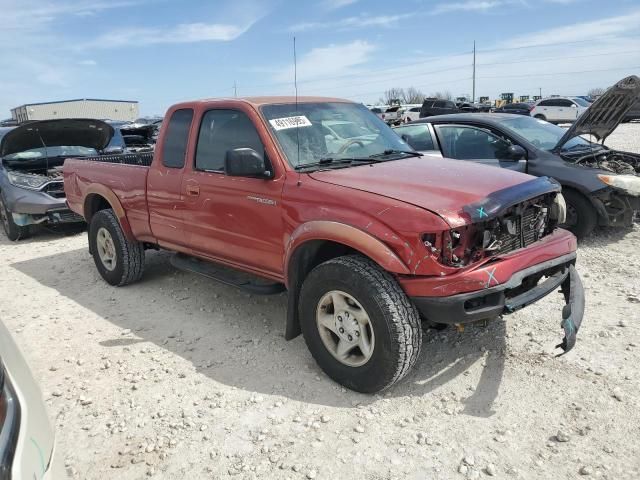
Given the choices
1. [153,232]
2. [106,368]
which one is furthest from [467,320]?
[153,232]

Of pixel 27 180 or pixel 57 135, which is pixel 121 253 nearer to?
pixel 27 180

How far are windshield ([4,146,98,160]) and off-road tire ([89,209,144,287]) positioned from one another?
13.2 ft

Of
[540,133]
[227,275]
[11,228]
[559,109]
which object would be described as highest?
[559,109]

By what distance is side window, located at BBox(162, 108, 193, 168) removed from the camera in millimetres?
4543

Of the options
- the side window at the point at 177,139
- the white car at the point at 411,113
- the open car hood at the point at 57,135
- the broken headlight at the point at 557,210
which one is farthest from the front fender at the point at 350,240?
the white car at the point at 411,113

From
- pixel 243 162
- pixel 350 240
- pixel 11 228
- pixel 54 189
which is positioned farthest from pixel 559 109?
pixel 350 240

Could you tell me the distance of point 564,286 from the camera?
3639 millimetres

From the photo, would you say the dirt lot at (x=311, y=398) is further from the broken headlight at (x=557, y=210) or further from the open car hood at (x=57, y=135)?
the open car hood at (x=57, y=135)

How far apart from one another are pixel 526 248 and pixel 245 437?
2.10m

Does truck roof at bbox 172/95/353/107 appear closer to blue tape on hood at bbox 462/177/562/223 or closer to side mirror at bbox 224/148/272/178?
side mirror at bbox 224/148/272/178

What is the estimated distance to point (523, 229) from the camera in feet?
11.1

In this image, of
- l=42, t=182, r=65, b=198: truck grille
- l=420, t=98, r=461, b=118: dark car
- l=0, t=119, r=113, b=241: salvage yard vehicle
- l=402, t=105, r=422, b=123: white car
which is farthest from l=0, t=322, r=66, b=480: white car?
l=402, t=105, r=422, b=123: white car

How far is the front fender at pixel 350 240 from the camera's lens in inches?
117

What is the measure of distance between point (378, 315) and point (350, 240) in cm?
48
